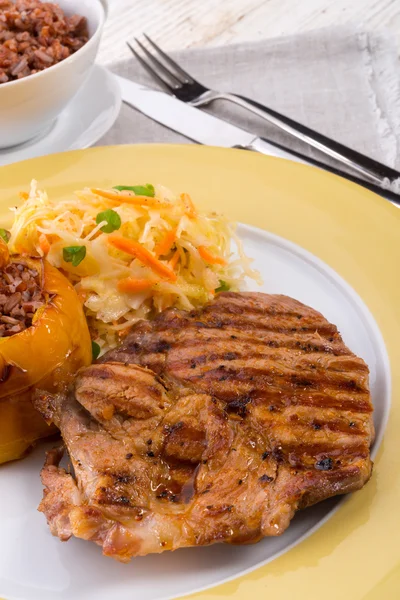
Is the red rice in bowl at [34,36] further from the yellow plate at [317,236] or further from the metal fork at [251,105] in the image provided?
the metal fork at [251,105]

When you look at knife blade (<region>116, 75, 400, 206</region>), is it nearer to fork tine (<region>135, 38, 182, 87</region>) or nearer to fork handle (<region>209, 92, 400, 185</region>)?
fork handle (<region>209, 92, 400, 185</region>)

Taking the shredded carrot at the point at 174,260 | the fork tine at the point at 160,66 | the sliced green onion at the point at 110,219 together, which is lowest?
the shredded carrot at the point at 174,260

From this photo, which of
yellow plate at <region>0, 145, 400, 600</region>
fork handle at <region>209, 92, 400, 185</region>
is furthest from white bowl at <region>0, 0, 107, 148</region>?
fork handle at <region>209, 92, 400, 185</region>

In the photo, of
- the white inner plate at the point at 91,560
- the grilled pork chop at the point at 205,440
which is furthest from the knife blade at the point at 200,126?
the white inner plate at the point at 91,560

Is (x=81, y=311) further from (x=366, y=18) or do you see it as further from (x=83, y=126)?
(x=366, y=18)

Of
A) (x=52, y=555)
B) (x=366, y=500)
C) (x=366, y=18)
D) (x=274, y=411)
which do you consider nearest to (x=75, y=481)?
(x=52, y=555)

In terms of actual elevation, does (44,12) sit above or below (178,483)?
above
